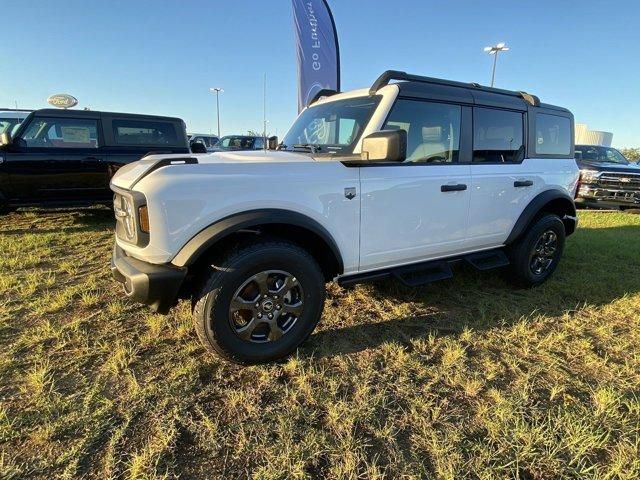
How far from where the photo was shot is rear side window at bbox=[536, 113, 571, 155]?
4.10 m

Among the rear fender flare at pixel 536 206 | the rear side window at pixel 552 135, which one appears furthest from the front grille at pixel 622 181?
the rear fender flare at pixel 536 206

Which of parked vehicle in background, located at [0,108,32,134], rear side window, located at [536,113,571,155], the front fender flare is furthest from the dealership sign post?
the front fender flare

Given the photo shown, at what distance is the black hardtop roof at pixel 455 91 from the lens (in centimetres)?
306

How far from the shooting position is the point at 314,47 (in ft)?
32.2

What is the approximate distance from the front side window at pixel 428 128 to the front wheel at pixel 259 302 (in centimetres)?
127

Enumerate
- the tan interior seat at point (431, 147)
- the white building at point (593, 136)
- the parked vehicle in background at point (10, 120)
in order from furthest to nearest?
the white building at point (593, 136), the parked vehicle in background at point (10, 120), the tan interior seat at point (431, 147)

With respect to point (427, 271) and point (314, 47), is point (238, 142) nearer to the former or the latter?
point (314, 47)

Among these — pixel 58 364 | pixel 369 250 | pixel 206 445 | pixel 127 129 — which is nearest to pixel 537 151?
pixel 369 250

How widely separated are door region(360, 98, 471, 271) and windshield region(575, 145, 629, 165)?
9.72 metres

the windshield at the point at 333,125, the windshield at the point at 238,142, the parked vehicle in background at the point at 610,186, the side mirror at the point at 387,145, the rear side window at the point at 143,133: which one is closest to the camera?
the side mirror at the point at 387,145

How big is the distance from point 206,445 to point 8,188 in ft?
20.2

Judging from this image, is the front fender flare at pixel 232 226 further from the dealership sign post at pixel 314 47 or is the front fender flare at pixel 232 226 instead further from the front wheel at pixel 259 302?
the dealership sign post at pixel 314 47

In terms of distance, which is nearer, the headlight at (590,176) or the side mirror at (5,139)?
the side mirror at (5,139)

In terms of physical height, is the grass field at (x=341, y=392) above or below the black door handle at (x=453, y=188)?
below
